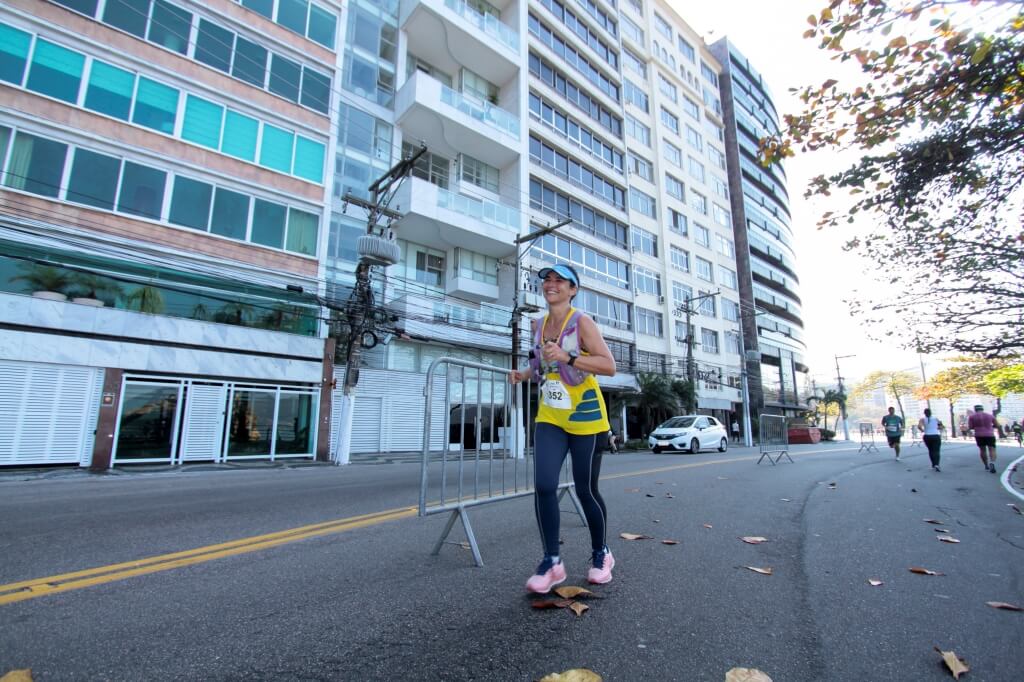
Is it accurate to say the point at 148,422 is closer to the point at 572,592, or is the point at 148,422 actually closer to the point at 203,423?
the point at 203,423

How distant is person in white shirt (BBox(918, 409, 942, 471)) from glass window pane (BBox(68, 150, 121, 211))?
2238 cm

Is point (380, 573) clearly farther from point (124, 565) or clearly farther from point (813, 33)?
point (813, 33)

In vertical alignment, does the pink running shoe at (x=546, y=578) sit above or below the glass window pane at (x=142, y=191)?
below

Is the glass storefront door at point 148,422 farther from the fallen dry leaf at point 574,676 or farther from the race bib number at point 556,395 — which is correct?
the fallen dry leaf at point 574,676

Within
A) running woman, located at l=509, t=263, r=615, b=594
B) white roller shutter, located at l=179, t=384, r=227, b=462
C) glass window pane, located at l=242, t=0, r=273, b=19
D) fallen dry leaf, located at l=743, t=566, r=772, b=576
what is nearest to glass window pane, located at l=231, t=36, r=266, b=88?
glass window pane, located at l=242, t=0, r=273, b=19

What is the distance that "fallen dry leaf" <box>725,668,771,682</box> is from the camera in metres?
1.85

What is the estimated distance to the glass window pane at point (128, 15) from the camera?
14375 mm

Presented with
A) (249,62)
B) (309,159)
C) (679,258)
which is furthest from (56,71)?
(679,258)

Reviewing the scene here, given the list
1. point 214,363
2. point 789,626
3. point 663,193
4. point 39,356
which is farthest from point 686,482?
point 663,193

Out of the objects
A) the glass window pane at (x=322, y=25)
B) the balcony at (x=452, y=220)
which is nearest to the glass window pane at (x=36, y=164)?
the glass window pane at (x=322, y=25)

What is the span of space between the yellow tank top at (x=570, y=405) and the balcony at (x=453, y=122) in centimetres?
2113

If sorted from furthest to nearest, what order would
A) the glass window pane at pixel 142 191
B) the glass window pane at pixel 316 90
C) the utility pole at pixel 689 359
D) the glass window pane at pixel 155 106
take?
the utility pole at pixel 689 359
the glass window pane at pixel 316 90
the glass window pane at pixel 155 106
the glass window pane at pixel 142 191

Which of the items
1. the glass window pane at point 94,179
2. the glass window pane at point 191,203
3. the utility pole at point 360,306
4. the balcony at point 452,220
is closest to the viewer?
the glass window pane at point 94,179

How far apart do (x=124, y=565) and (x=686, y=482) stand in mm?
7601
